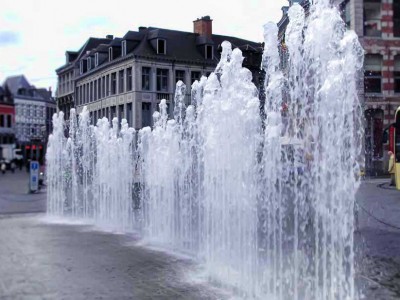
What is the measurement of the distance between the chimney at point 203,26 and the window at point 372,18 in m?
22.4

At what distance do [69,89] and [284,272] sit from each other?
62.9 m

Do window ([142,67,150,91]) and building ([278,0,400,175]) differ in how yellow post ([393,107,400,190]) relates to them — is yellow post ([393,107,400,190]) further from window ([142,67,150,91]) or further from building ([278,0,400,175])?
window ([142,67,150,91])

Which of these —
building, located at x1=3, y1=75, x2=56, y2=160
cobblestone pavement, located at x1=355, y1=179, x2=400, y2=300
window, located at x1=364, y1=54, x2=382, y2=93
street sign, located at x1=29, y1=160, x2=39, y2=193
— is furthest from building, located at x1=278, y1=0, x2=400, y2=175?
building, located at x1=3, y1=75, x2=56, y2=160

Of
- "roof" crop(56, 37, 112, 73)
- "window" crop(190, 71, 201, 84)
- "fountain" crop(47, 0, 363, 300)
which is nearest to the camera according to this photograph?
"fountain" crop(47, 0, 363, 300)

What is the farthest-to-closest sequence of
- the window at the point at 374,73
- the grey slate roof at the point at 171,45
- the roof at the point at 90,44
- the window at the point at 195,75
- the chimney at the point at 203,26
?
the roof at the point at 90,44
the chimney at the point at 203,26
the window at the point at 195,75
the grey slate roof at the point at 171,45
the window at the point at 374,73

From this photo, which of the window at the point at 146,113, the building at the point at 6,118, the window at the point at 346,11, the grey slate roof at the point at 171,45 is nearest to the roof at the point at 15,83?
the building at the point at 6,118

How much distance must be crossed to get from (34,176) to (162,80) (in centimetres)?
2888

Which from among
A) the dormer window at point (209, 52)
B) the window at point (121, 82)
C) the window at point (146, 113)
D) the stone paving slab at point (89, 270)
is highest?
the dormer window at point (209, 52)

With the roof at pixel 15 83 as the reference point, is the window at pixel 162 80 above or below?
below

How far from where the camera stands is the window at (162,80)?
1956 inches

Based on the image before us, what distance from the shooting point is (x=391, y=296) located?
5836 mm

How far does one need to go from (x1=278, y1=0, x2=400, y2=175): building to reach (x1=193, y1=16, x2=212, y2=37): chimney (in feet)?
70.1

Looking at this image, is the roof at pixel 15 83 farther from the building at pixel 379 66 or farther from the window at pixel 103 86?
the building at pixel 379 66

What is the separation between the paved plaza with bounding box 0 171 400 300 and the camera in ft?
20.2
